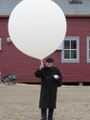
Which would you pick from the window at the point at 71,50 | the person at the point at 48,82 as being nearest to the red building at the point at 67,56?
the window at the point at 71,50

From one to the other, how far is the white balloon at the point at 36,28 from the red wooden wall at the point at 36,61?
1101 cm

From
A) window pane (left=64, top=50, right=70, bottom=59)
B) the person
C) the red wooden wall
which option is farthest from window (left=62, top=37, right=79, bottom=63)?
the person

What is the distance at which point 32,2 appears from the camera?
6.70 meters

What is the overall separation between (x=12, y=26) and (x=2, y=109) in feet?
10.9

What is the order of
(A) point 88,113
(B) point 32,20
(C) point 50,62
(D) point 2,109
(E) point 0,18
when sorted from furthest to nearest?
(E) point 0,18 < (D) point 2,109 < (A) point 88,113 < (C) point 50,62 < (B) point 32,20

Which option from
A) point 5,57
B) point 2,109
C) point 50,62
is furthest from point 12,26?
point 5,57

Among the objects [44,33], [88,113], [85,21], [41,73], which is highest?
[85,21]

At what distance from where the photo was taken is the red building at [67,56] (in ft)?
58.0

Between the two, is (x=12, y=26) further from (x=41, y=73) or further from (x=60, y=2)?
(x=60, y=2)

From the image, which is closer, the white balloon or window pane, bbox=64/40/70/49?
the white balloon

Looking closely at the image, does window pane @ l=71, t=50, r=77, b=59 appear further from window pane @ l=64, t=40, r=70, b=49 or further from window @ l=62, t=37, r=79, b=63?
window pane @ l=64, t=40, r=70, b=49

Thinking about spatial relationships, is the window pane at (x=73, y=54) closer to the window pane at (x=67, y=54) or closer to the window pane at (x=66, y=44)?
the window pane at (x=67, y=54)

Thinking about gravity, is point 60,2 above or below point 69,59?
above

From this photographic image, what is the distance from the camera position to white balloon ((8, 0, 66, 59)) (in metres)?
6.54
